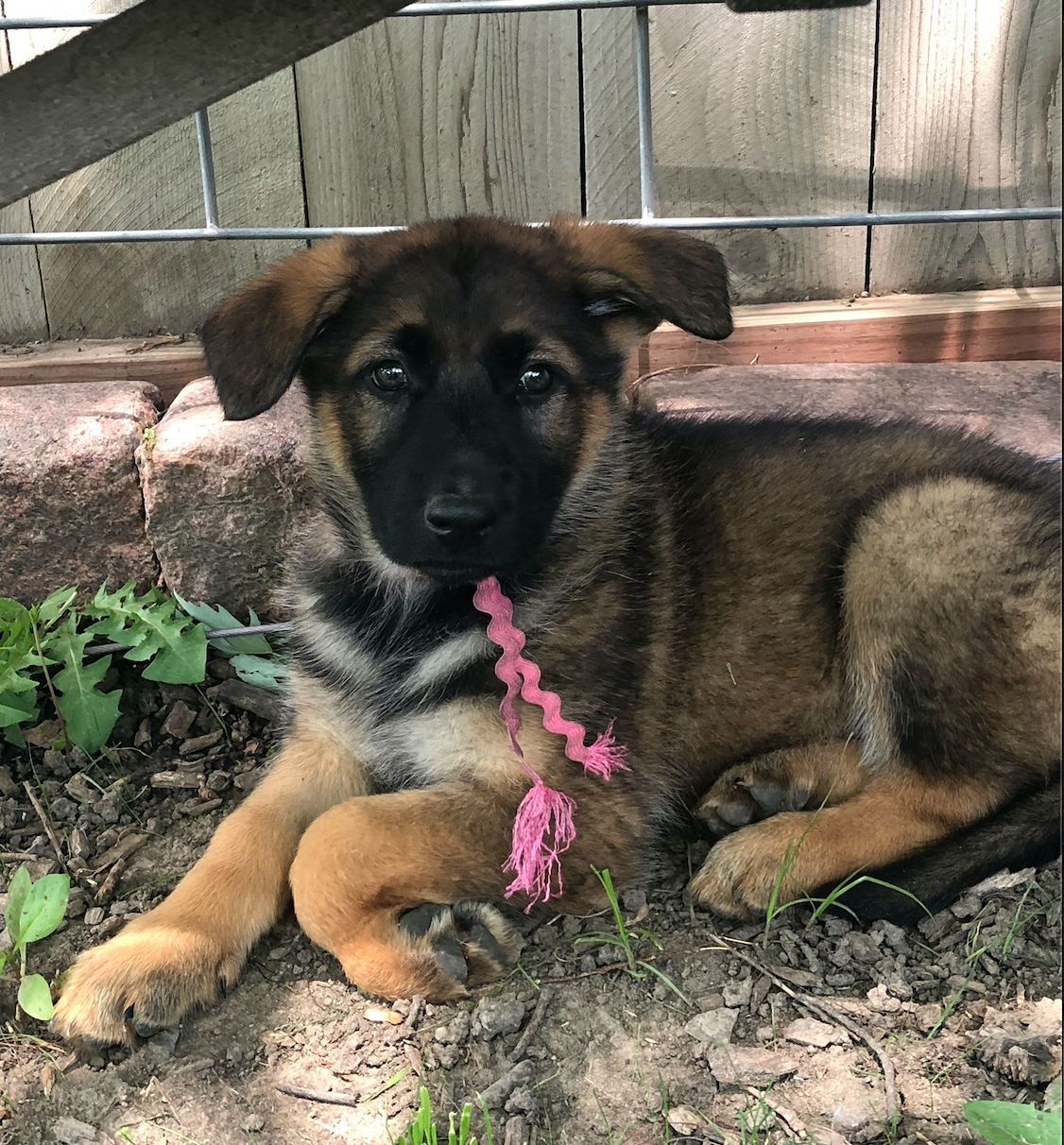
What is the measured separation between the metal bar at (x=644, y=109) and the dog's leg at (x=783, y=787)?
1697 mm

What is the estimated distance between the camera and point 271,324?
97.5 inches

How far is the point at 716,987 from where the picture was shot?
2340 millimetres

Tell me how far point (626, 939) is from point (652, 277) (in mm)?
1424

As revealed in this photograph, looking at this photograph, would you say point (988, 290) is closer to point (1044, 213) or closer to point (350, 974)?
point (1044, 213)

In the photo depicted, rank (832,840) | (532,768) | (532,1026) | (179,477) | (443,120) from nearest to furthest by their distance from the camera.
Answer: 1. (532,1026)
2. (532,768)
3. (832,840)
4. (179,477)
5. (443,120)

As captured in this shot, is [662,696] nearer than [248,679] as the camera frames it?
Yes

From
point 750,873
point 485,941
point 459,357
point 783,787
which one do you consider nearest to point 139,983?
point 485,941

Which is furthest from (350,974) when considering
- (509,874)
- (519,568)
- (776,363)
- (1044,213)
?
(1044,213)

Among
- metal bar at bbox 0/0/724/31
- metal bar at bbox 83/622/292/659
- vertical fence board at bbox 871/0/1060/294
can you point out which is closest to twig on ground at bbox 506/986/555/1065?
metal bar at bbox 83/622/292/659

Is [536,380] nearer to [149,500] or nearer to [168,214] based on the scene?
[149,500]

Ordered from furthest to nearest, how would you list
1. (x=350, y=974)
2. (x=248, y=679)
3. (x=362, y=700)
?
1. (x=248, y=679)
2. (x=362, y=700)
3. (x=350, y=974)

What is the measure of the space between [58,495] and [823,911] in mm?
2383

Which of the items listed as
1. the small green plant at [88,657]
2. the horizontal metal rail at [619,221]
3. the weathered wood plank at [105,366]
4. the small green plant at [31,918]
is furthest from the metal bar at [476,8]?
the small green plant at [31,918]

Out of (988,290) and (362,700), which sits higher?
(988,290)
